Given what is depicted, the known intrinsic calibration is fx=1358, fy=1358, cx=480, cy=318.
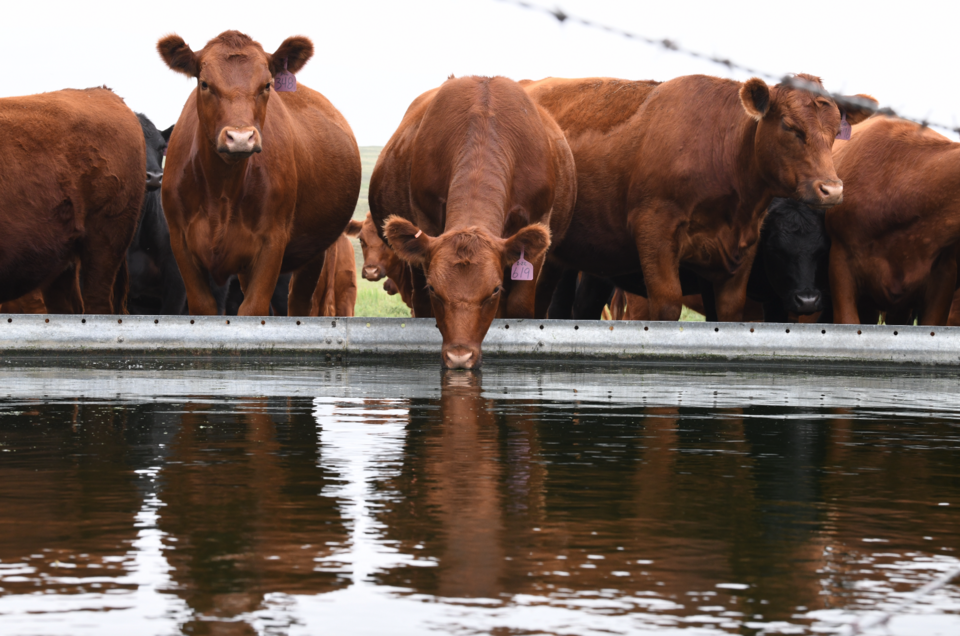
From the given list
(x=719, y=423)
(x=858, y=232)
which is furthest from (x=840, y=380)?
(x=858, y=232)

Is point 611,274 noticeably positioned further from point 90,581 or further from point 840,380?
point 90,581

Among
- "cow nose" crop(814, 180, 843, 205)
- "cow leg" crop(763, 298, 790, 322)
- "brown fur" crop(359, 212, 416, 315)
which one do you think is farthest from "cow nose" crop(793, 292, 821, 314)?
"brown fur" crop(359, 212, 416, 315)

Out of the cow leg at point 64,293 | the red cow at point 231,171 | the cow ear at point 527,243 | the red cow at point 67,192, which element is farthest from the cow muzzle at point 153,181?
the cow ear at point 527,243

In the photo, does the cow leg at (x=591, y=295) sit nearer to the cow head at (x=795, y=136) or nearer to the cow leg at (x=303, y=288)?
the cow leg at (x=303, y=288)

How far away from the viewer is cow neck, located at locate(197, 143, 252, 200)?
9.51 metres

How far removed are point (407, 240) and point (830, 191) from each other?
3.38m

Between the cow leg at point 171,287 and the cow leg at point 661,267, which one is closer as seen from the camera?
the cow leg at point 661,267

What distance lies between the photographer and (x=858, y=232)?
38.2ft

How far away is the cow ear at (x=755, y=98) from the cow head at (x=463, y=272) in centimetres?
252

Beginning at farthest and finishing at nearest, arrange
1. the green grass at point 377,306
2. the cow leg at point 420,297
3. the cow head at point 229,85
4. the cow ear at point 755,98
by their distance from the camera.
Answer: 1. the green grass at point 377,306
2. the cow leg at point 420,297
3. the cow ear at point 755,98
4. the cow head at point 229,85

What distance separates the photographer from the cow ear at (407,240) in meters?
8.97

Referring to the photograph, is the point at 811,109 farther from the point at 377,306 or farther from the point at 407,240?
the point at 377,306

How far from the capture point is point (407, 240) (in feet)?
29.8

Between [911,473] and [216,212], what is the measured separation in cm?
642
